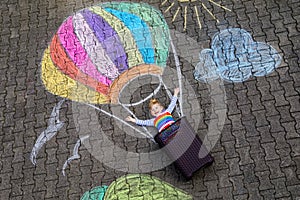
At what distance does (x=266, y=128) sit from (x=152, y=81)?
1.61m

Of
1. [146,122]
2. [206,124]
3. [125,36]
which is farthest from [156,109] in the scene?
[125,36]

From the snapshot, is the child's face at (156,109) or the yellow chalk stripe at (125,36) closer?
the child's face at (156,109)

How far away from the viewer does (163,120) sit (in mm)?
6297

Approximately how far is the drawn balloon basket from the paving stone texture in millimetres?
140

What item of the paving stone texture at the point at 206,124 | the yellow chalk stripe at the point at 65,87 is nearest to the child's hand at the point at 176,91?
the paving stone texture at the point at 206,124

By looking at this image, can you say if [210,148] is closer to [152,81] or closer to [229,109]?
[229,109]

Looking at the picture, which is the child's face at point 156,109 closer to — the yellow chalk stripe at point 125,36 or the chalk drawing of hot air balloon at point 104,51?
the chalk drawing of hot air balloon at point 104,51

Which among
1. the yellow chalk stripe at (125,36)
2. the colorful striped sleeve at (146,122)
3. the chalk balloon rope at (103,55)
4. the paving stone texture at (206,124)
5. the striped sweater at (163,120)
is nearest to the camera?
the paving stone texture at (206,124)

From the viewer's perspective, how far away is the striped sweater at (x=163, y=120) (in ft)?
20.5

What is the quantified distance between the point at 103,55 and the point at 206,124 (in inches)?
70.0

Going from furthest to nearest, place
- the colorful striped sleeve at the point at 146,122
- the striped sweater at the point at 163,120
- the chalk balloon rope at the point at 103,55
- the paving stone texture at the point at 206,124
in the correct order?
the chalk balloon rope at the point at 103,55, the colorful striped sleeve at the point at 146,122, the striped sweater at the point at 163,120, the paving stone texture at the point at 206,124

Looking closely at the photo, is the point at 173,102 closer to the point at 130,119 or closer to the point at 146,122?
the point at 146,122

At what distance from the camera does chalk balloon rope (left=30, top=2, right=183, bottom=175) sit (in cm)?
674

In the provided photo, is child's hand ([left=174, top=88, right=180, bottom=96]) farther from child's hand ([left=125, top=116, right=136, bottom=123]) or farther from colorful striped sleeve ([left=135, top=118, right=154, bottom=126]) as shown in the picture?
child's hand ([left=125, top=116, right=136, bottom=123])
